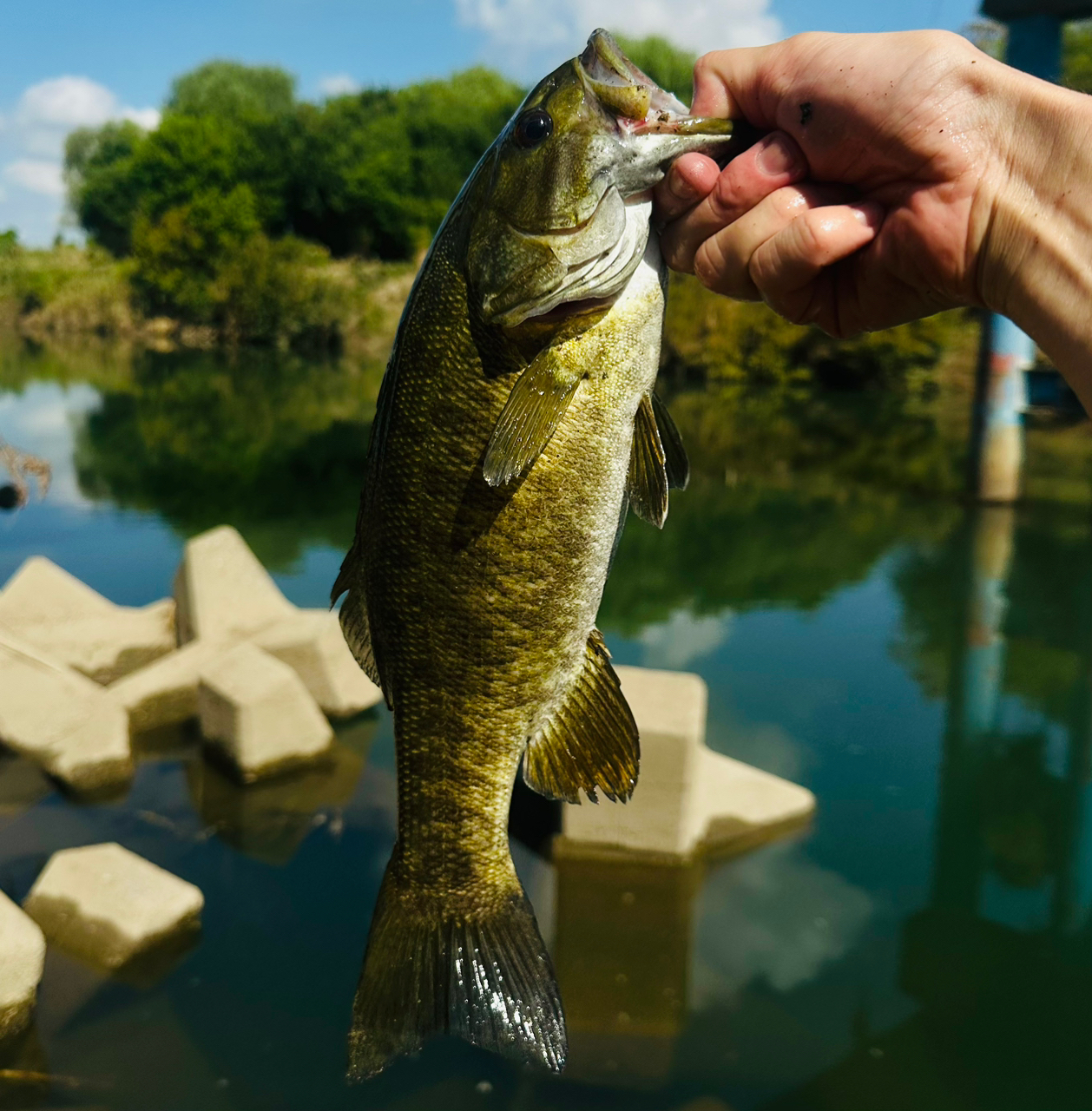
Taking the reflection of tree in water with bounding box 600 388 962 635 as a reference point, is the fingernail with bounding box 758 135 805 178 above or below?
above

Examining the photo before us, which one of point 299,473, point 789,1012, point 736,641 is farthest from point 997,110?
point 299,473

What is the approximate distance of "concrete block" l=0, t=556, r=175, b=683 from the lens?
329 inches

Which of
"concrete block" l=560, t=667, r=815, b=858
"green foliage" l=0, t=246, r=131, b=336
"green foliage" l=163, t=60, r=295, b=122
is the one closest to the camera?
"concrete block" l=560, t=667, r=815, b=858

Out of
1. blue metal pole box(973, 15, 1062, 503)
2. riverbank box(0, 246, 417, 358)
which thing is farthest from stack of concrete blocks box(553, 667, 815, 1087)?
riverbank box(0, 246, 417, 358)

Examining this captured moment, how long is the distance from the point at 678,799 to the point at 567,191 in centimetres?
486

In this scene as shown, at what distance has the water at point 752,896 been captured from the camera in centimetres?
489

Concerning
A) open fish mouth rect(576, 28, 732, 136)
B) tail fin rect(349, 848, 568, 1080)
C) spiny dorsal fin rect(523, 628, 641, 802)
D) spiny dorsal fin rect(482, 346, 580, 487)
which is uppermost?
open fish mouth rect(576, 28, 732, 136)

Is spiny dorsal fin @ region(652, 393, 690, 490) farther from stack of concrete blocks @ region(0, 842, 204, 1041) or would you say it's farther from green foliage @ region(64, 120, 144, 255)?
green foliage @ region(64, 120, 144, 255)

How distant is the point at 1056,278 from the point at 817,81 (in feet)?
1.98

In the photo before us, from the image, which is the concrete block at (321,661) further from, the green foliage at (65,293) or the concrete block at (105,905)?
the green foliage at (65,293)

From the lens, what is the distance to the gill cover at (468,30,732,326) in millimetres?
1714

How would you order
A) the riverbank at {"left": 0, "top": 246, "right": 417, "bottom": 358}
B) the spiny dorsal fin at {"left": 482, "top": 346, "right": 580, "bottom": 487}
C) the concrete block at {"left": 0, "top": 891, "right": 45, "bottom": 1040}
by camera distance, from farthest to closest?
the riverbank at {"left": 0, "top": 246, "right": 417, "bottom": 358}, the concrete block at {"left": 0, "top": 891, "right": 45, "bottom": 1040}, the spiny dorsal fin at {"left": 482, "top": 346, "right": 580, "bottom": 487}

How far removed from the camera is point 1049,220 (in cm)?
195

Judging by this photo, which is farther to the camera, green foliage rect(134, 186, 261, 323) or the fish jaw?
green foliage rect(134, 186, 261, 323)
